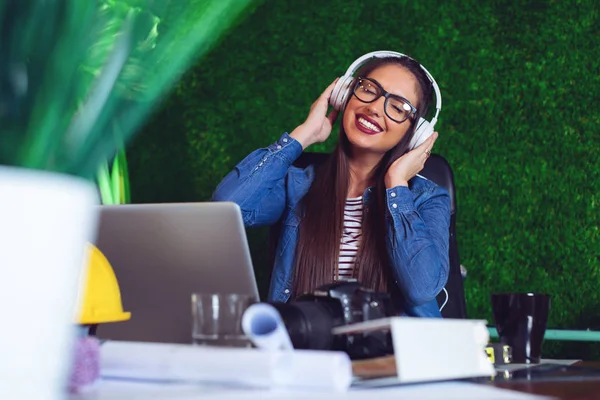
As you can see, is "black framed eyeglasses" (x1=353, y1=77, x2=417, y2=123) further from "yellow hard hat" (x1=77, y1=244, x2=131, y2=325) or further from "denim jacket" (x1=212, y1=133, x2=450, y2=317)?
"yellow hard hat" (x1=77, y1=244, x2=131, y2=325)

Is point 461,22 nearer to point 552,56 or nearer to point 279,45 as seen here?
point 552,56

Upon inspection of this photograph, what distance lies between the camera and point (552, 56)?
102 inches

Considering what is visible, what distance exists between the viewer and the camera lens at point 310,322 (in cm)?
89

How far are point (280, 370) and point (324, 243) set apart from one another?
1.26 metres

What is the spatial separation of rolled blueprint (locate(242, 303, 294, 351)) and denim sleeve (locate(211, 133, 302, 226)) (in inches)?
49.1

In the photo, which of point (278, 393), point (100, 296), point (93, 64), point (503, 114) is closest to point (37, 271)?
point (278, 393)

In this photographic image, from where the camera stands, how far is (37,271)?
33 centimetres

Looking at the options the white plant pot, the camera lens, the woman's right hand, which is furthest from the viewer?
the woman's right hand

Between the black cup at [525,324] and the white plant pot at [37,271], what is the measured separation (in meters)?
1.08

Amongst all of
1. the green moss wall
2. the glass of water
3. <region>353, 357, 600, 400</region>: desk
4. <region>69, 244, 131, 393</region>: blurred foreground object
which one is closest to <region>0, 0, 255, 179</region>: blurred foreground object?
the green moss wall

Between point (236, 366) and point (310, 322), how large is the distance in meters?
0.21

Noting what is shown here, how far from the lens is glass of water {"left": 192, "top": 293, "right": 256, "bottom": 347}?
90cm

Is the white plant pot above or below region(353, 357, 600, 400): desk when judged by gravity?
above

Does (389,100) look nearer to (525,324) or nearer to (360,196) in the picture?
(360,196)
